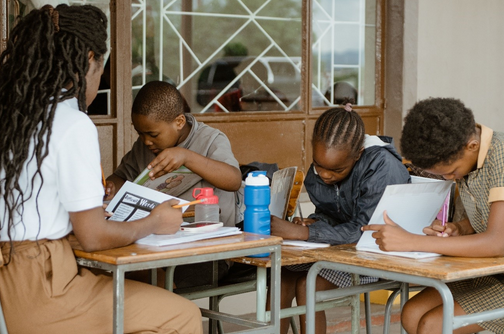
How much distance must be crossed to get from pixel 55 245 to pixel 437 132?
1303mm

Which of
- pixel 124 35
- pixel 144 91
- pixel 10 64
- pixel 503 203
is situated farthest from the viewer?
pixel 124 35

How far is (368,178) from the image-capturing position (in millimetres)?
3037

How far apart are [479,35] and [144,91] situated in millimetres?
3579

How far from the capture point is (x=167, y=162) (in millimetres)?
2852

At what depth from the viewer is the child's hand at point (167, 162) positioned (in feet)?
9.30

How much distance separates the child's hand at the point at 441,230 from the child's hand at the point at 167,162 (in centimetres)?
98

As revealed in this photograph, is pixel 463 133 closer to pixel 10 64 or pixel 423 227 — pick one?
pixel 423 227

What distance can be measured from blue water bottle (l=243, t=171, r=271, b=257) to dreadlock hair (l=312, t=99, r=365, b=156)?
429 millimetres

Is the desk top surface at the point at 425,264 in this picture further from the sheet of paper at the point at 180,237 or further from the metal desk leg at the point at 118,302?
the metal desk leg at the point at 118,302

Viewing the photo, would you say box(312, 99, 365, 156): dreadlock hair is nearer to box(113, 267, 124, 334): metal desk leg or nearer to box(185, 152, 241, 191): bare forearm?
box(185, 152, 241, 191): bare forearm

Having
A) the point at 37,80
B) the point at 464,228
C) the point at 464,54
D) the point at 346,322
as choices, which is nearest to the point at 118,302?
the point at 37,80

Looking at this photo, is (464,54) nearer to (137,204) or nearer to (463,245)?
(463,245)

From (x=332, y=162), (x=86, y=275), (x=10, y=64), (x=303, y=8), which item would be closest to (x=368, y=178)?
(x=332, y=162)

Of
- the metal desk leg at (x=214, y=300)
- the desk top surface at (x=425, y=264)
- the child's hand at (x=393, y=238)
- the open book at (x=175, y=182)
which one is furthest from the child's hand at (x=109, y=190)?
the child's hand at (x=393, y=238)
